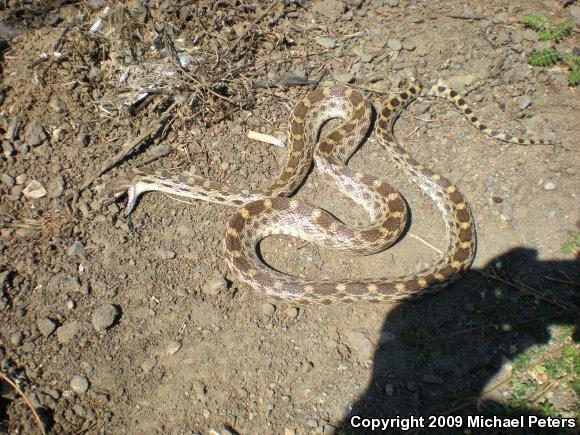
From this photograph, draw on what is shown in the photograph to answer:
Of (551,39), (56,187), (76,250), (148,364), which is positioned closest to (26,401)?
(148,364)

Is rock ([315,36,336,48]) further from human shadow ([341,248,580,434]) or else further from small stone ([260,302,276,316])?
small stone ([260,302,276,316])

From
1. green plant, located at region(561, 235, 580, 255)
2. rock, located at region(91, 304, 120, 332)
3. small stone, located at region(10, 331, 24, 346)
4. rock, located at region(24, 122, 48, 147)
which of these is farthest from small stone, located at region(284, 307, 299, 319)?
rock, located at region(24, 122, 48, 147)

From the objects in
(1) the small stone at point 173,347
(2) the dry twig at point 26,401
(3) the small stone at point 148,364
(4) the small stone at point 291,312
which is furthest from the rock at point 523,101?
(2) the dry twig at point 26,401

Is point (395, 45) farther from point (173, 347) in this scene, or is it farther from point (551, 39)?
point (173, 347)

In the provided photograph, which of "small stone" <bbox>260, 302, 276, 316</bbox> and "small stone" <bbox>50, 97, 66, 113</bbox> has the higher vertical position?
"small stone" <bbox>50, 97, 66, 113</bbox>

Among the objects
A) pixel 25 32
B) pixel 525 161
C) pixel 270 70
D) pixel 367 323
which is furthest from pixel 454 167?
pixel 25 32

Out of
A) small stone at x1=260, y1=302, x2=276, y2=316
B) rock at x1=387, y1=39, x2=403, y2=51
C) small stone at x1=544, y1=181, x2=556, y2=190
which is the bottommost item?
small stone at x1=260, y1=302, x2=276, y2=316
